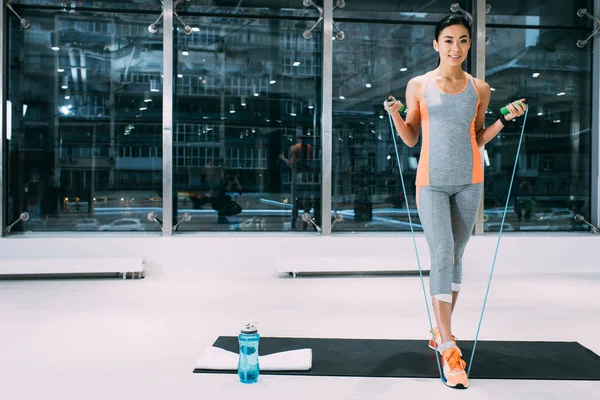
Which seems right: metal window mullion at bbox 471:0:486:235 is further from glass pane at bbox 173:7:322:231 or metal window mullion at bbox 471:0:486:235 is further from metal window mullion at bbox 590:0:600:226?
glass pane at bbox 173:7:322:231

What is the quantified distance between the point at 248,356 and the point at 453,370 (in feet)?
2.73

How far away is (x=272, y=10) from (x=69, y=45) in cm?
197

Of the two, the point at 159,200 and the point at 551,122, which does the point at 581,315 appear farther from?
the point at 159,200

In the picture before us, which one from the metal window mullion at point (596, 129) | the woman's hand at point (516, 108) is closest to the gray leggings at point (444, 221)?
the woman's hand at point (516, 108)

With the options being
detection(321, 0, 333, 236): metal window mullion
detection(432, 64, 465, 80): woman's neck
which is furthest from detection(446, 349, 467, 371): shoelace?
detection(321, 0, 333, 236): metal window mullion

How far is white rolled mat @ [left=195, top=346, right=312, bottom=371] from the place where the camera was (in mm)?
2533

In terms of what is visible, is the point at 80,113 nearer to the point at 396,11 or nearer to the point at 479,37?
the point at 396,11

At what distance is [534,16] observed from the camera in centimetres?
595

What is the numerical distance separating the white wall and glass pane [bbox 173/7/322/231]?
0.36 m

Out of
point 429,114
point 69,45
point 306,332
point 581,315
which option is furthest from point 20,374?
point 69,45

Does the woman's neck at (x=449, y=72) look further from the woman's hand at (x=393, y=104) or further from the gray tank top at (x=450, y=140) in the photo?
the woman's hand at (x=393, y=104)

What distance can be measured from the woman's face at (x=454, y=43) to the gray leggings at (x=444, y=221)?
1.85 feet

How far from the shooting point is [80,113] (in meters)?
5.64

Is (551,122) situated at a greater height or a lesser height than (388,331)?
greater
